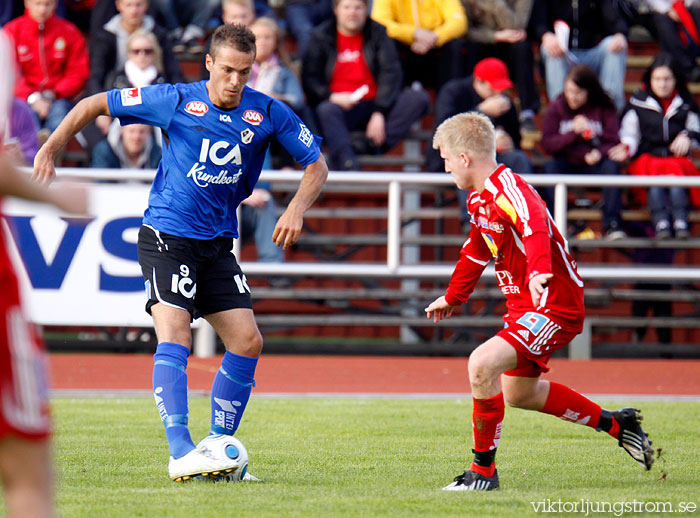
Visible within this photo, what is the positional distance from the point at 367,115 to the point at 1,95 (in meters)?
9.67

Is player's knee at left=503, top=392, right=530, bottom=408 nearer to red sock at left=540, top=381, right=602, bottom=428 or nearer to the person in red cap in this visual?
red sock at left=540, top=381, right=602, bottom=428

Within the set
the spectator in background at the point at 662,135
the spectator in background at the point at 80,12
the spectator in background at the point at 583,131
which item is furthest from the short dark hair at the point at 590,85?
the spectator in background at the point at 80,12

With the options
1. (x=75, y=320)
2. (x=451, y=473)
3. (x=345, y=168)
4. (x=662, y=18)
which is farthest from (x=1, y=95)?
(x=662, y=18)

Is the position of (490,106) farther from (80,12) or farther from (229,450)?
(229,450)

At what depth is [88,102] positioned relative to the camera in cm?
532

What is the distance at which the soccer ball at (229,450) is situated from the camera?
4.95 metres

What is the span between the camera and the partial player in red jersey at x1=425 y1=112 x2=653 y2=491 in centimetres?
495

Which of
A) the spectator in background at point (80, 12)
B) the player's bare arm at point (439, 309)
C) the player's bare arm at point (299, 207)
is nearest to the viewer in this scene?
the player's bare arm at point (299, 207)

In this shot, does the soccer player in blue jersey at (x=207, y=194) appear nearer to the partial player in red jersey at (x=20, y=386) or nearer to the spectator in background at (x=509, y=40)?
the partial player in red jersey at (x=20, y=386)

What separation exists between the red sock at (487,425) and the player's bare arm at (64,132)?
90.7 inches

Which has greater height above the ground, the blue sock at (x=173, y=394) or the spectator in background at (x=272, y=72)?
the spectator in background at (x=272, y=72)

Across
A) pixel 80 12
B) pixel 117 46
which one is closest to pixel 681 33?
pixel 117 46

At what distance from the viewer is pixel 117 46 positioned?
A: 1186 centimetres

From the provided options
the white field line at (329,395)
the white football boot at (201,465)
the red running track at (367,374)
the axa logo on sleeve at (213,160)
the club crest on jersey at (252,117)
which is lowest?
the red running track at (367,374)
